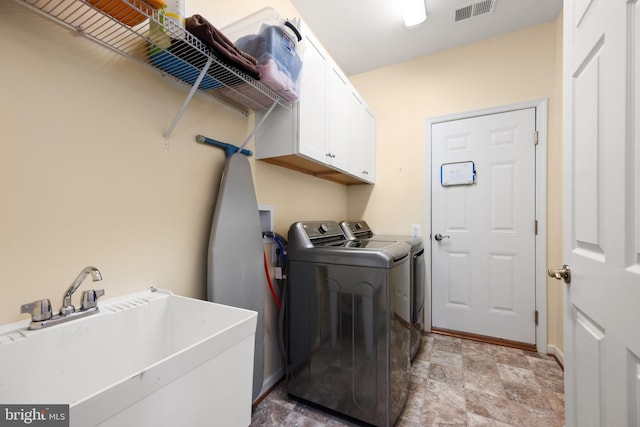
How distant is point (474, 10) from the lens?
83.5 inches

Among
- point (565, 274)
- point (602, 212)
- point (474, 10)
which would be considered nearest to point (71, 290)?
point (602, 212)

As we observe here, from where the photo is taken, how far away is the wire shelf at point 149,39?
79cm

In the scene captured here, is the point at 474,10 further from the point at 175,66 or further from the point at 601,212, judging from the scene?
the point at 175,66

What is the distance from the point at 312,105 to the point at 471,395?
2122 mm

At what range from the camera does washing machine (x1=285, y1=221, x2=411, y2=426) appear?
4.45ft

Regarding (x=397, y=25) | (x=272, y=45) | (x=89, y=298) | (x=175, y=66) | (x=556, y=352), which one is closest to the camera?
(x=89, y=298)

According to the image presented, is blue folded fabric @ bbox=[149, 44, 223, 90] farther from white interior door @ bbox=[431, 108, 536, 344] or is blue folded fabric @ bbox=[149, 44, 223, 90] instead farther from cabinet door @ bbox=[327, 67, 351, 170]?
white interior door @ bbox=[431, 108, 536, 344]

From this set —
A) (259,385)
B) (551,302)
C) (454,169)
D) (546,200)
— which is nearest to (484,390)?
(551,302)

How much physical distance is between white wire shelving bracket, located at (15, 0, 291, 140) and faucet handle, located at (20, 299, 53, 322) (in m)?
0.73

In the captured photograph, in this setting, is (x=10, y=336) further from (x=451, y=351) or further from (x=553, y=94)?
(x=553, y=94)

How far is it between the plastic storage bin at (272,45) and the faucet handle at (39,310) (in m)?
1.12

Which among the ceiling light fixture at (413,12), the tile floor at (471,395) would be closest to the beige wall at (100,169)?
the tile floor at (471,395)

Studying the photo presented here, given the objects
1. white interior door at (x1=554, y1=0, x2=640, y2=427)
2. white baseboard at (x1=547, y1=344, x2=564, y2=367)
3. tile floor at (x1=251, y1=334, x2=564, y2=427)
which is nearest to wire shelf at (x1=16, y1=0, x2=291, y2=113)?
white interior door at (x1=554, y1=0, x2=640, y2=427)

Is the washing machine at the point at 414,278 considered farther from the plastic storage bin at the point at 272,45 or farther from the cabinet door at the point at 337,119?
the plastic storage bin at the point at 272,45
